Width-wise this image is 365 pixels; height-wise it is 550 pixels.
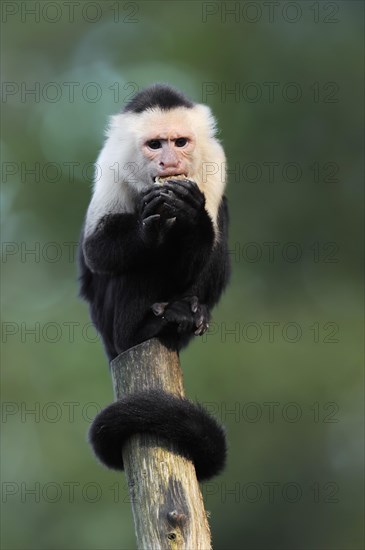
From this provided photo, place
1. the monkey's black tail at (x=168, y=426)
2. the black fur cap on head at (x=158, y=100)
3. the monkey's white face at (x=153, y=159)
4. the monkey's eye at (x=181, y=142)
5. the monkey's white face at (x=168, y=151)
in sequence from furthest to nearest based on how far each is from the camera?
the black fur cap on head at (x=158, y=100) < the monkey's eye at (x=181, y=142) < the monkey's white face at (x=153, y=159) < the monkey's white face at (x=168, y=151) < the monkey's black tail at (x=168, y=426)

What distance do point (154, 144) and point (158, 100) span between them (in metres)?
0.33

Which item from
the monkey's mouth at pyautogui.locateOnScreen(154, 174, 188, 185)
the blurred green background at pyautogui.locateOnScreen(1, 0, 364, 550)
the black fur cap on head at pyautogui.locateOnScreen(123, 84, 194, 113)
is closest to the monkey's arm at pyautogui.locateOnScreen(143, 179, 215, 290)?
the monkey's mouth at pyautogui.locateOnScreen(154, 174, 188, 185)

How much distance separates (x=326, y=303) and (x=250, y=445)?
275cm

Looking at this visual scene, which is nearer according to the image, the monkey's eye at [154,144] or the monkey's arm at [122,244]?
the monkey's arm at [122,244]

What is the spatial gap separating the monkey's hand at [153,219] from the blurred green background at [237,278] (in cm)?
617

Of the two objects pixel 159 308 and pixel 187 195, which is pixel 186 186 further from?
pixel 159 308

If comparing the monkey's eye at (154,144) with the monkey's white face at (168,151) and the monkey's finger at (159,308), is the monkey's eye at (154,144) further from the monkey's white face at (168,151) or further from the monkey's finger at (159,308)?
the monkey's finger at (159,308)

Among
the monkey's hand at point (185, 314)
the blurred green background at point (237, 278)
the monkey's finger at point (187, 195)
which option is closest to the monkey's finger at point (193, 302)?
the monkey's hand at point (185, 314)

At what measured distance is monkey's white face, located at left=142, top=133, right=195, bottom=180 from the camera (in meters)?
6.20

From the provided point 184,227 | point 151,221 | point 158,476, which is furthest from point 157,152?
point 158,476

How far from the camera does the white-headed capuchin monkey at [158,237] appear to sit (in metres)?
5.66

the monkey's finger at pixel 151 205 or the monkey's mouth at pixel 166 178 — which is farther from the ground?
the monkey's mouth at pixel 166 178

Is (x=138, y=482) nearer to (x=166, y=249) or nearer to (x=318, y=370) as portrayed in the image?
(x=166, y=249)

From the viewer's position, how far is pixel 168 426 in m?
5.19
